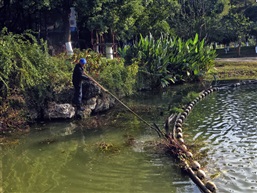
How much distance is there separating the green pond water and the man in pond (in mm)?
749

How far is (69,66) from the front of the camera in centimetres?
1361

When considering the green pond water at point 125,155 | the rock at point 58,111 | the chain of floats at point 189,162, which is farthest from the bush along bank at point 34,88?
the chain of floats at point 189,162

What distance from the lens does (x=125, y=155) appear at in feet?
27.2

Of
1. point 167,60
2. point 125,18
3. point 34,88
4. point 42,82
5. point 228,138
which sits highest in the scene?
point 125,18

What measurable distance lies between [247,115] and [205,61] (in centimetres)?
909

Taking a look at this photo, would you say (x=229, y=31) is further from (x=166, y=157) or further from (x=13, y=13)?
(x=166, y=157)

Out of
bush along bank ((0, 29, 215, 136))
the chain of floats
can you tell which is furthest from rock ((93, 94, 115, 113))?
the chain of floats

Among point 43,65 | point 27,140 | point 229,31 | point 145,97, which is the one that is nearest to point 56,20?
point 145,97

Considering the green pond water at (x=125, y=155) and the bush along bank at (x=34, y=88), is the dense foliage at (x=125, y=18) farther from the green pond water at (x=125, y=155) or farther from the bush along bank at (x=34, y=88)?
the green pond water at (x=125, y=155)

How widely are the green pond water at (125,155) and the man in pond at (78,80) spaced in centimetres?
75

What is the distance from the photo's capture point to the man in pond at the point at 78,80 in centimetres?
1119

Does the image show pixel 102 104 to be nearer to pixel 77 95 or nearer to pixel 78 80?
pixel 77 95

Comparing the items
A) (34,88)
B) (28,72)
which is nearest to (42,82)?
(34,88)

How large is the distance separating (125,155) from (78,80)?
13.0ft
